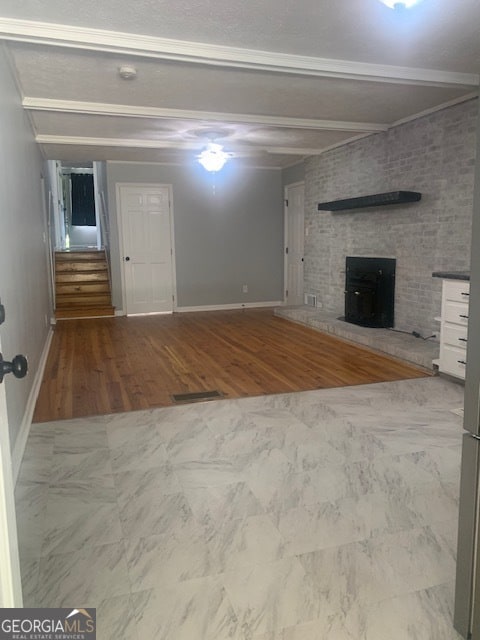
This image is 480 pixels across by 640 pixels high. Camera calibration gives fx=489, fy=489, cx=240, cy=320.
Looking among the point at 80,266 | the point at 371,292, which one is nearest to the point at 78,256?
the point at 80,266

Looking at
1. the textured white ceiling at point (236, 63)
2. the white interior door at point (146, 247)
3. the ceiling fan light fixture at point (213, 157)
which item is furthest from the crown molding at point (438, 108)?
the white interior door at point (146, 247)

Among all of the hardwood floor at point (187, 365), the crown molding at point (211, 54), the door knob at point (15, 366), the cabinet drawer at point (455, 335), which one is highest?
the crown molding at point (211, 54)

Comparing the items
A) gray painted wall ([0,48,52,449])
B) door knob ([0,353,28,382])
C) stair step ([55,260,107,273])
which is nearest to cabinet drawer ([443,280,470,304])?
gray painted wall ([0,48,52,449])

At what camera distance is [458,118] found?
4773mm

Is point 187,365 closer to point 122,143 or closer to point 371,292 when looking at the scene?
point 371,292

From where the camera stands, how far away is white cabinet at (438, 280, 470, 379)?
411cm

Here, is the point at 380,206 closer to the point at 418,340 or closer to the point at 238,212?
the point at 418,340

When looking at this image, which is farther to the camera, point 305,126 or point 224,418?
point 305,126

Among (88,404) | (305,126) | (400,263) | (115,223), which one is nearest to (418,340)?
(400,263)

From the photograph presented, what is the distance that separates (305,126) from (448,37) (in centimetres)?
232

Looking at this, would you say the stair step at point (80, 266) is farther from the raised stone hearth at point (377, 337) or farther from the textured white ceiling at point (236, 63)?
the raised stone hearth at point (377, 337)

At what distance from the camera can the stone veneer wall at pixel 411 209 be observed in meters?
4.81

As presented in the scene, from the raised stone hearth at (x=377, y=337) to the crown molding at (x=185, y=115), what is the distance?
93.3 inches

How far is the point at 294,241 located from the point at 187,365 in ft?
14.8
